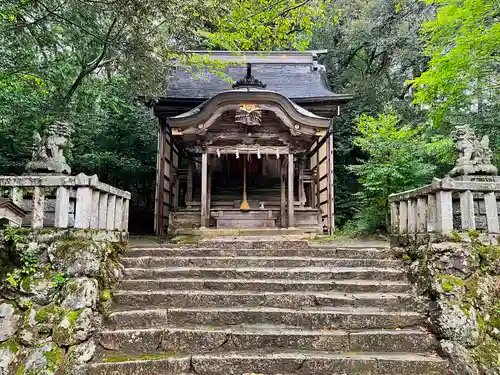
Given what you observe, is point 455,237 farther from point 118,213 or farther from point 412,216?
point 118,213

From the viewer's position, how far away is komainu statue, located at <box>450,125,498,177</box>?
4500 mm

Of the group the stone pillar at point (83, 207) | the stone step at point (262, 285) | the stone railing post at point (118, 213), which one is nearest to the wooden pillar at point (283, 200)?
the stone step at point (262, 285)

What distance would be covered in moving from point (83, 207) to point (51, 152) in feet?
4.17

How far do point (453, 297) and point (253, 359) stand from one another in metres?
2.31

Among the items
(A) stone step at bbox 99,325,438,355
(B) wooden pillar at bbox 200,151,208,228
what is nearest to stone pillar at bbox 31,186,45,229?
(A) stone step at bbox 99,325,438,355

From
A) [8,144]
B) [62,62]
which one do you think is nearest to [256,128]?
[62,62]

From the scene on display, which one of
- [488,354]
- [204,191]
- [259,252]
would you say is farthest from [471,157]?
[204,191]

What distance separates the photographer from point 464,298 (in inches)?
147

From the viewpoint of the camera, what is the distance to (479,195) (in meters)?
4.21

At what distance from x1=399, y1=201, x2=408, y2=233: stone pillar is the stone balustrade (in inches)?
176

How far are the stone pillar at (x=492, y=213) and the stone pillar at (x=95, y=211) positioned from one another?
16.2ft

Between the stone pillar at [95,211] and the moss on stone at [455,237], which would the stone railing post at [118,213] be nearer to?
the stone pillar at [95,211]

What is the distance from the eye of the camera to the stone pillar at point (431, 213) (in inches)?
169

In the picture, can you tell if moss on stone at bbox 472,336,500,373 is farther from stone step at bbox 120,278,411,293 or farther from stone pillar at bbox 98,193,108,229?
stone pillar at bbox 98,193,108,229
